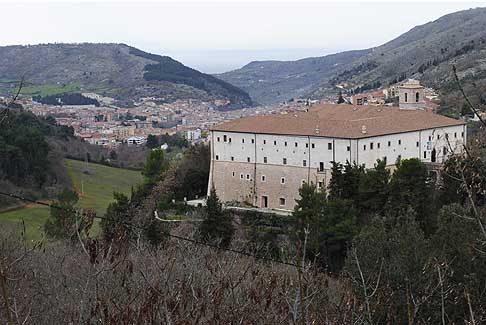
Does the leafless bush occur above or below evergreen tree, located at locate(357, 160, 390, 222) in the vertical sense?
above

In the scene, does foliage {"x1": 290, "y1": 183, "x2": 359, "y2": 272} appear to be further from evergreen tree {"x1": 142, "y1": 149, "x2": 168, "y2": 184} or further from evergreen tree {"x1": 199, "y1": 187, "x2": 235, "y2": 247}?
evergreen tree {"x1": 142, "y1": 149, "x2": 168, "y2": 184}

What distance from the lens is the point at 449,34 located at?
135125mm

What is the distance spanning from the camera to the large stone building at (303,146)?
32.5 meters

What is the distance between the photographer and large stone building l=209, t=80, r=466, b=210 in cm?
3247

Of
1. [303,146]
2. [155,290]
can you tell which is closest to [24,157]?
[303,146]

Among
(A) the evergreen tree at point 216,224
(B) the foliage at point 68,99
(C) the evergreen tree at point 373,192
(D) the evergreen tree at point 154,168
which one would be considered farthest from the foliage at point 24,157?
(B) the foliage at point 68,99

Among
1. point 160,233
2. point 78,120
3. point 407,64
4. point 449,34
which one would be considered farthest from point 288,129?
point 449,34

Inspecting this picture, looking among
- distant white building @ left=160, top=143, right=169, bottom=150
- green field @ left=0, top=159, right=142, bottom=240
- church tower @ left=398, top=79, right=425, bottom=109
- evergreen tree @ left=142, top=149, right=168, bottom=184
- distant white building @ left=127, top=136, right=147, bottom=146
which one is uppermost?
church tower @ left=398, top=79, right=425, bottom=109

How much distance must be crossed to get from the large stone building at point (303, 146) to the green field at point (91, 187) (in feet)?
20.9

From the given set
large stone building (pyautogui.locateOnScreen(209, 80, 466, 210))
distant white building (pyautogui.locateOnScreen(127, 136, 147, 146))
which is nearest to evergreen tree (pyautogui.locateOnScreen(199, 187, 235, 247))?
large stone building (pyautogui.locateOnScreen(209, 80, 466, 210))

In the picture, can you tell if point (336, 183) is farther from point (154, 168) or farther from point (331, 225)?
point (154, 168)

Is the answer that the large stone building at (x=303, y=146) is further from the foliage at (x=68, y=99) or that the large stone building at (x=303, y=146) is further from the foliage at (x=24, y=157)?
the foliage at (x=68, y=99)

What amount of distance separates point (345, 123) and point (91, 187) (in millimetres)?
21189

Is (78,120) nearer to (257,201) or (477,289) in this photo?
(257,201)
